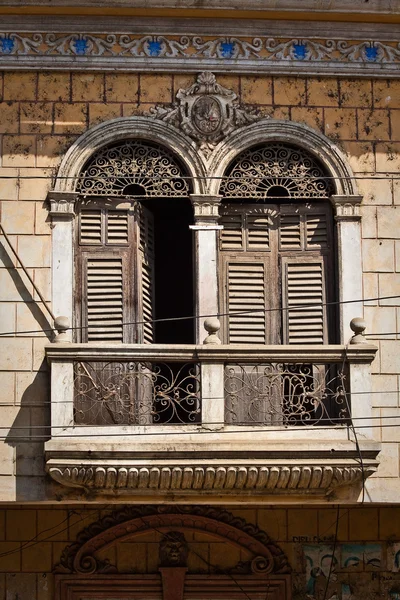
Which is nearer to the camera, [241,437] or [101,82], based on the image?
[241,437]

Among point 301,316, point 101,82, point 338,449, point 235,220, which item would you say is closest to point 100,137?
point 101,82

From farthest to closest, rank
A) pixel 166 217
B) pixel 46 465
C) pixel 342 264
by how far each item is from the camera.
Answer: pixel 166 217
pixel 342 264
pixel 46 465

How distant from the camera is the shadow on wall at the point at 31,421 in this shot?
1355 cm

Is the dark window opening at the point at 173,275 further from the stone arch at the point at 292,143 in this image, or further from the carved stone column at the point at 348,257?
the carved stone column at the point at 348,257

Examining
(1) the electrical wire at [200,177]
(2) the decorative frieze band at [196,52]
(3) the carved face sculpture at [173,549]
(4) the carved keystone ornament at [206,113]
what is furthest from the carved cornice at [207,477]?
(2) the decorative frieze band at [196,52]

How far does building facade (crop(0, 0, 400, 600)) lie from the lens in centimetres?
1415

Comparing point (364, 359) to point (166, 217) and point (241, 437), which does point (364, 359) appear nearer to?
point (241, 437)

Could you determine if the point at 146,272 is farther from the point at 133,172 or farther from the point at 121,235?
the point at 133,172

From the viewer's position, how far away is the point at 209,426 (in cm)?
1335

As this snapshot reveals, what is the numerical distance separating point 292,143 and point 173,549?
13.7ft

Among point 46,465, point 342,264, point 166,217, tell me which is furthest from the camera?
point 166,217

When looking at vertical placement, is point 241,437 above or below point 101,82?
below

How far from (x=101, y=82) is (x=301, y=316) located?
3.05 m

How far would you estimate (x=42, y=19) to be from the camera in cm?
1451
